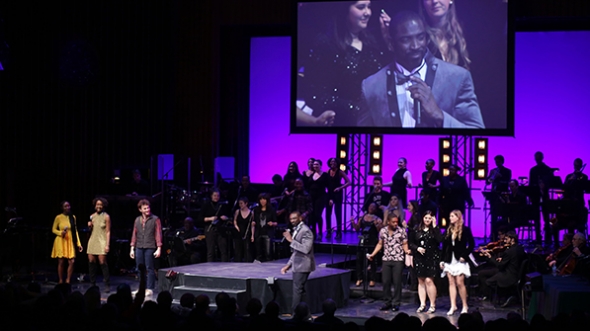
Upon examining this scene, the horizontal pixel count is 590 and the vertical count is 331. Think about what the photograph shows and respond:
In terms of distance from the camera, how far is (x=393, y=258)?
13227 mm

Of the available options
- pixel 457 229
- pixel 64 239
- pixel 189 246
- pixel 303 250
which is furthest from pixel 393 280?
pixel 64 239

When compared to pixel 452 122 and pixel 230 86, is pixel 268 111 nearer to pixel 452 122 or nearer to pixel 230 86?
pixel 230 86

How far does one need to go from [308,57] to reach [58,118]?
6.05 meters

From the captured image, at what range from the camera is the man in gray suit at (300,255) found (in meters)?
12.2

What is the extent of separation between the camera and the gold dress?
14609mm

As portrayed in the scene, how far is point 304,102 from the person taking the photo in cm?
1823

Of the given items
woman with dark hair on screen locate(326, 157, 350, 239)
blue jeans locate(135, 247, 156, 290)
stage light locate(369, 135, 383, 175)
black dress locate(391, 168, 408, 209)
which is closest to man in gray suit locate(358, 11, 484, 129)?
stage light locate(369, 135, 383, 175)

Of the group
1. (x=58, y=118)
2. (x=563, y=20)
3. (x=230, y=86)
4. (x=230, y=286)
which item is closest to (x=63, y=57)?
(x=58, y=118)

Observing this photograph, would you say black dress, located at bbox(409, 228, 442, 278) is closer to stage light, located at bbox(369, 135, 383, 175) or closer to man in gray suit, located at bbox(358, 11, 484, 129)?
stage light, located at bbox(369, 135, 383, 175)

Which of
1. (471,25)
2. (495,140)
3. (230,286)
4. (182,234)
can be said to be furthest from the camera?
(495,140)

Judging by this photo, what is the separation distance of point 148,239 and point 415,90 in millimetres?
6710

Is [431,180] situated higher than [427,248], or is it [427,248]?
[431,180]

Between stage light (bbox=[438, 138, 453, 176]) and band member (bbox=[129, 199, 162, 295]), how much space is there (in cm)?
616

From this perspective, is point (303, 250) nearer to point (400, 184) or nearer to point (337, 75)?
point (400, 184)
